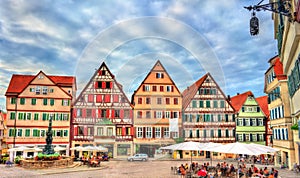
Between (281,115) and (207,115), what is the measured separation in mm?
12766

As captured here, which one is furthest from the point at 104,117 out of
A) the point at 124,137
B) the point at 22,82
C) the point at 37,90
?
the point at 22,82

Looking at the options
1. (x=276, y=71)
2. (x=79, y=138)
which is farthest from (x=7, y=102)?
(x=276, y=71)

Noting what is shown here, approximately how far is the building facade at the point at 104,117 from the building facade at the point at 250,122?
52.1ft

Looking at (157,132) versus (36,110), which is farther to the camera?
(157,132)

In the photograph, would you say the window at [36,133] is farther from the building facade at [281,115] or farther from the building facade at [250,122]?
the building facade at [281,115]

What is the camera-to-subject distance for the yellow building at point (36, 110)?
32906 mm

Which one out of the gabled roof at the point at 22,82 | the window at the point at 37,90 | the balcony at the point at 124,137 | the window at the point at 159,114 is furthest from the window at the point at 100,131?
the window at the point at 37,90

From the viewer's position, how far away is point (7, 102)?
33.3m

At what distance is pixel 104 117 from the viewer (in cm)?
3494

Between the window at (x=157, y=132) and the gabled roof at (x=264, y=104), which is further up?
the gabled roof at (x=264, y=104)

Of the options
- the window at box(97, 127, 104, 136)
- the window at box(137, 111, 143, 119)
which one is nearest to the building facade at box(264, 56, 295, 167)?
the window at box(137, 111, 143, 119)

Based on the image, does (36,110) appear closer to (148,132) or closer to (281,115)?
(148,132)

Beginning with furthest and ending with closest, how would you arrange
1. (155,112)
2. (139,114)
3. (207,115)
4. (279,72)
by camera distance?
(207,115), (155,112), (139,114), (279,72)

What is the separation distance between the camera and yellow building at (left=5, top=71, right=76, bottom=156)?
3291cm
